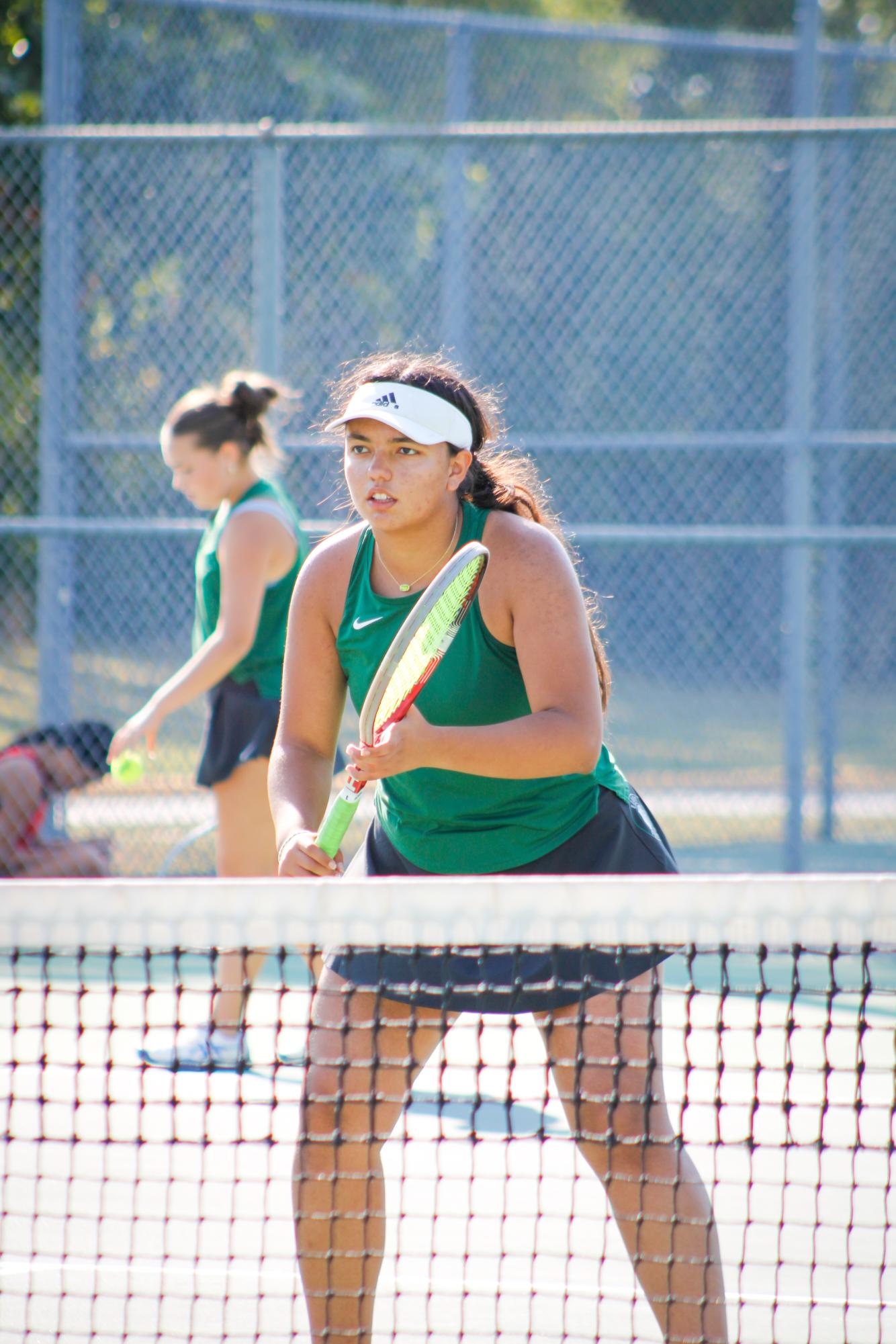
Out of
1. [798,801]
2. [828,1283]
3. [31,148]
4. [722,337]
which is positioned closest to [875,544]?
[798,801]

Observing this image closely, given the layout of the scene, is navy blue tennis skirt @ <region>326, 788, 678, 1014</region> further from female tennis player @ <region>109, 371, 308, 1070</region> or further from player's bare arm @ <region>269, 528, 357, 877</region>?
female tennis player @ <region>109, 371, 308, 1070</region>

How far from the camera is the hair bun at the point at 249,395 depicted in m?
3.78

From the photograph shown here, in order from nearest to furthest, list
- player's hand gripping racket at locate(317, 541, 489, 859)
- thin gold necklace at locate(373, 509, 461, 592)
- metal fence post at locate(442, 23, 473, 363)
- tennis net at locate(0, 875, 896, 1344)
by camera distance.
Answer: tennis net at locate(0, 875, 896, 1344), player's hand gripping racket at locate(317, 541, 489, 859), thin gold necklace at locate(373, 509, 461, 592), metal fence post at locate(442, 23, 473, 363)

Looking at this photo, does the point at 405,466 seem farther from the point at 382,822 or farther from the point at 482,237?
the point at 482,237

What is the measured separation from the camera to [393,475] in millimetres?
2150

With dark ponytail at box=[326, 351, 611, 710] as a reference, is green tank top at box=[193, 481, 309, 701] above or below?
above

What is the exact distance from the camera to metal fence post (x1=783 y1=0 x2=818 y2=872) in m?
5.64

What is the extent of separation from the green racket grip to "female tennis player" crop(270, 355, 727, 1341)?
0.10ft

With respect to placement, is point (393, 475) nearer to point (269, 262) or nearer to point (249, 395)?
point (249, 395)

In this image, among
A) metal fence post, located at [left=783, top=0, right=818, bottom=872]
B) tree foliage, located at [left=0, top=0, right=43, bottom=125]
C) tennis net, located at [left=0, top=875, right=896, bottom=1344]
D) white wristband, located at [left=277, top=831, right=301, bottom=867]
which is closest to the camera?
tennis net, located at [left=0, top=875, right=896, bottom=1344]

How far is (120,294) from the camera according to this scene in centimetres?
667

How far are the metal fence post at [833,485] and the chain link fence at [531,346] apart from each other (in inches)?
0.7

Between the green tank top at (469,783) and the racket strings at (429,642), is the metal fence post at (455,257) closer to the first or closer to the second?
the green tank top at (469,783)

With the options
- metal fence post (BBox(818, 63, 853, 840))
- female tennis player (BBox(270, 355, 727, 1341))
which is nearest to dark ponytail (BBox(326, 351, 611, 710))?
female tennis player (BBox(270, 355, 727, 1341))
